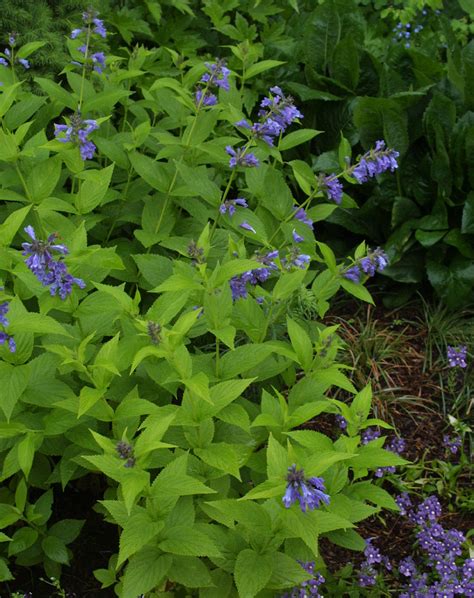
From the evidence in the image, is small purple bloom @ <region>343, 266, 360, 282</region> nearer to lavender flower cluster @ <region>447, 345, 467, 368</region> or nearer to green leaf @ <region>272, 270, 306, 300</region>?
green leaf @ <region>272, 270, 306, 300</region>

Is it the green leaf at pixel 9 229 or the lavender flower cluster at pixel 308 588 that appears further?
the lavender flower cluster at pixel 308 588

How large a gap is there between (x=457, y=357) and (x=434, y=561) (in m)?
1.13

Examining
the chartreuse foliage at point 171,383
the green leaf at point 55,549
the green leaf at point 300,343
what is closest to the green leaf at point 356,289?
the chartreuse foliage at point 171,383

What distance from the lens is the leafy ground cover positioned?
2.39m

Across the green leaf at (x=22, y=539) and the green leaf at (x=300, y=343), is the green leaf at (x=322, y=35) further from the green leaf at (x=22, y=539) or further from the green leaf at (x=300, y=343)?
the green leaf at (x=22, y=539)

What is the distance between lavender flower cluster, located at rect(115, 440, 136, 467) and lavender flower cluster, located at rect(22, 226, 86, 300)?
0.50 meters

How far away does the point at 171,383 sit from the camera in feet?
8.55

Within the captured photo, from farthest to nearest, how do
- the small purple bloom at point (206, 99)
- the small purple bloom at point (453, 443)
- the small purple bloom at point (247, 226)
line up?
the small purple bloom at point (453, 443) → the small purple bloom at point (206, 99) → the small purple bloom at point (247, 226)

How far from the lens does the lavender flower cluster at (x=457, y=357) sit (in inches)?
152

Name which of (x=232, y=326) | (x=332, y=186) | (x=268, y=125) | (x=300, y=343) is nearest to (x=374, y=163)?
(x=332, y=186)

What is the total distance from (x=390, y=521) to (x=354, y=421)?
1.00 metres

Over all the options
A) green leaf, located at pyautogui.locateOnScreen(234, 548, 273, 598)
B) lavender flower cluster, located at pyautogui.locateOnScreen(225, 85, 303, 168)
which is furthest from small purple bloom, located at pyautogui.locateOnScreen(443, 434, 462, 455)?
lavender flower cluster, located at pyautogui.locateOnScreen(225, 85, 303, 168)

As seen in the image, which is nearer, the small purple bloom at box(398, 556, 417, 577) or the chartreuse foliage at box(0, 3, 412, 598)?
the chartreuse foliage at box(0, 3, 412, 598)

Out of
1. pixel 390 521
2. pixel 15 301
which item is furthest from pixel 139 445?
pixel 390 521
